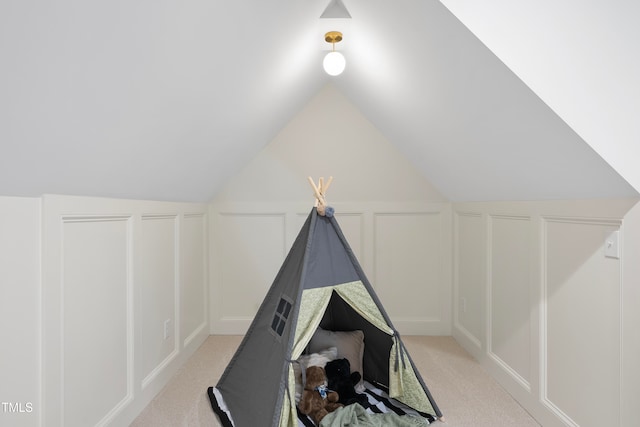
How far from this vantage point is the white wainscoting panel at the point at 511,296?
6.92 ft

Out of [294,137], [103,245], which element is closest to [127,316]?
[103,245]

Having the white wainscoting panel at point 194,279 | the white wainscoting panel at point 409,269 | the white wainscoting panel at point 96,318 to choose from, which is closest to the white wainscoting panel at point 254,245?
the white wainscoting panel at point 194,279

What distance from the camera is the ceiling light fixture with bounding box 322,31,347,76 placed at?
7.23ft

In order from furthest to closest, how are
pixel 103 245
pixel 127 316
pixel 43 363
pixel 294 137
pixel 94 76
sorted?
pixel 294 137 < pixel 127 316 < pixel 103 245 < pixel 43 363 < pixel 94 76

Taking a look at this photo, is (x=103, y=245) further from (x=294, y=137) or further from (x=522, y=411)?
(x=522, y=411)

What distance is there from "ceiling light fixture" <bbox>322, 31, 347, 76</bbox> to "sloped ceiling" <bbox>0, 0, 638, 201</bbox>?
0.30 feet

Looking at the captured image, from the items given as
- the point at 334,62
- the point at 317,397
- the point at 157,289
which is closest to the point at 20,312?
the point at 157,289

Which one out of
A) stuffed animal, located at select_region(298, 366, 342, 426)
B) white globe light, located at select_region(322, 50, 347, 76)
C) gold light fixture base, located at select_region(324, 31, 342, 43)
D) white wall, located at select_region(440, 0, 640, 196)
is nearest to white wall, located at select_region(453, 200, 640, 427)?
white wall, located at select_region(440, 0, 640, 196)

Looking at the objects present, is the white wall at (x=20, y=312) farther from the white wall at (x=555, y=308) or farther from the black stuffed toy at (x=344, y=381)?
the white wall at (x=555, y=308)

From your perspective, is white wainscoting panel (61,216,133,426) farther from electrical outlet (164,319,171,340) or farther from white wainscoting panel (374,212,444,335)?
white wainscoting panel (374,212,444,335)

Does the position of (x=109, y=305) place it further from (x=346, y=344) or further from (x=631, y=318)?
(x=631, y=318)

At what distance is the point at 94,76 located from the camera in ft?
3.67

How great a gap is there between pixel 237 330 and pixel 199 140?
1954mm

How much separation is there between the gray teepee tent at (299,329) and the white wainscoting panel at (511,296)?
2.14ft
